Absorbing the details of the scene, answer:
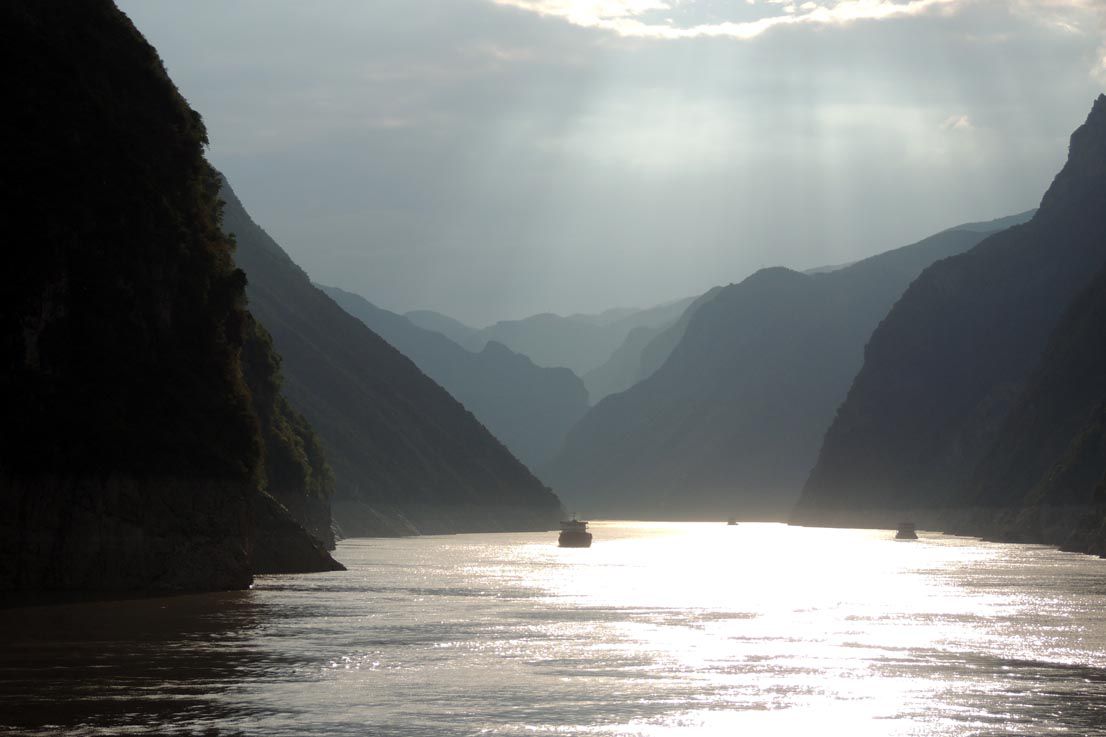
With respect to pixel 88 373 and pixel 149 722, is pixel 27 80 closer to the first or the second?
pixel 88 373

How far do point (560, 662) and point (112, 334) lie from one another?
37.1 m

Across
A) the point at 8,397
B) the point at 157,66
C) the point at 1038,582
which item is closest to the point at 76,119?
the point at 157,66

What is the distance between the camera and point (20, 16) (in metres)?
81.1

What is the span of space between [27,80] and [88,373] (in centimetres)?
1613

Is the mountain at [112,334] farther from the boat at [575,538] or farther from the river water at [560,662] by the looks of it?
the boat at [575,538]

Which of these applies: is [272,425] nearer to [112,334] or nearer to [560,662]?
[112,334]

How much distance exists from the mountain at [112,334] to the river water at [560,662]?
4.23m

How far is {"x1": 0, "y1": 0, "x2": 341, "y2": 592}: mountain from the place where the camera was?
70.5 meters

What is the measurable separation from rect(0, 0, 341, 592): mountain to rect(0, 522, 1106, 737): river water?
4.23 metres

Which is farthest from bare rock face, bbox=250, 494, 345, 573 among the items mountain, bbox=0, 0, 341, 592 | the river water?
mountain, bbox=0, 0, 341, 592

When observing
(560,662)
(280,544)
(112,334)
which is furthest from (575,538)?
(560,662)

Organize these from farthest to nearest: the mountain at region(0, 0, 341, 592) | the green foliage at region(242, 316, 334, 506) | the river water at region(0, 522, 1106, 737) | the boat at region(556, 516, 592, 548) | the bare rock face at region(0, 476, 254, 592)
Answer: the boat at region(556, 516, 592, 548), the green foliage at region(242, 316, 334, 506), the mountain at region(0, 0, 341, 592), the bare rock face at region(0, 476, 254, 592), the river water at region(0, 522, 1106, 737)

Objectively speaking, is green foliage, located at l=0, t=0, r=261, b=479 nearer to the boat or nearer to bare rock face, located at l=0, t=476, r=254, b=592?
bare rock face, located at l=0, t=476, r=254, b=592

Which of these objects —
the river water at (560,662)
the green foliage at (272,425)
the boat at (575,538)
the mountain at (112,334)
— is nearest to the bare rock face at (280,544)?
the river water at (560,662)
